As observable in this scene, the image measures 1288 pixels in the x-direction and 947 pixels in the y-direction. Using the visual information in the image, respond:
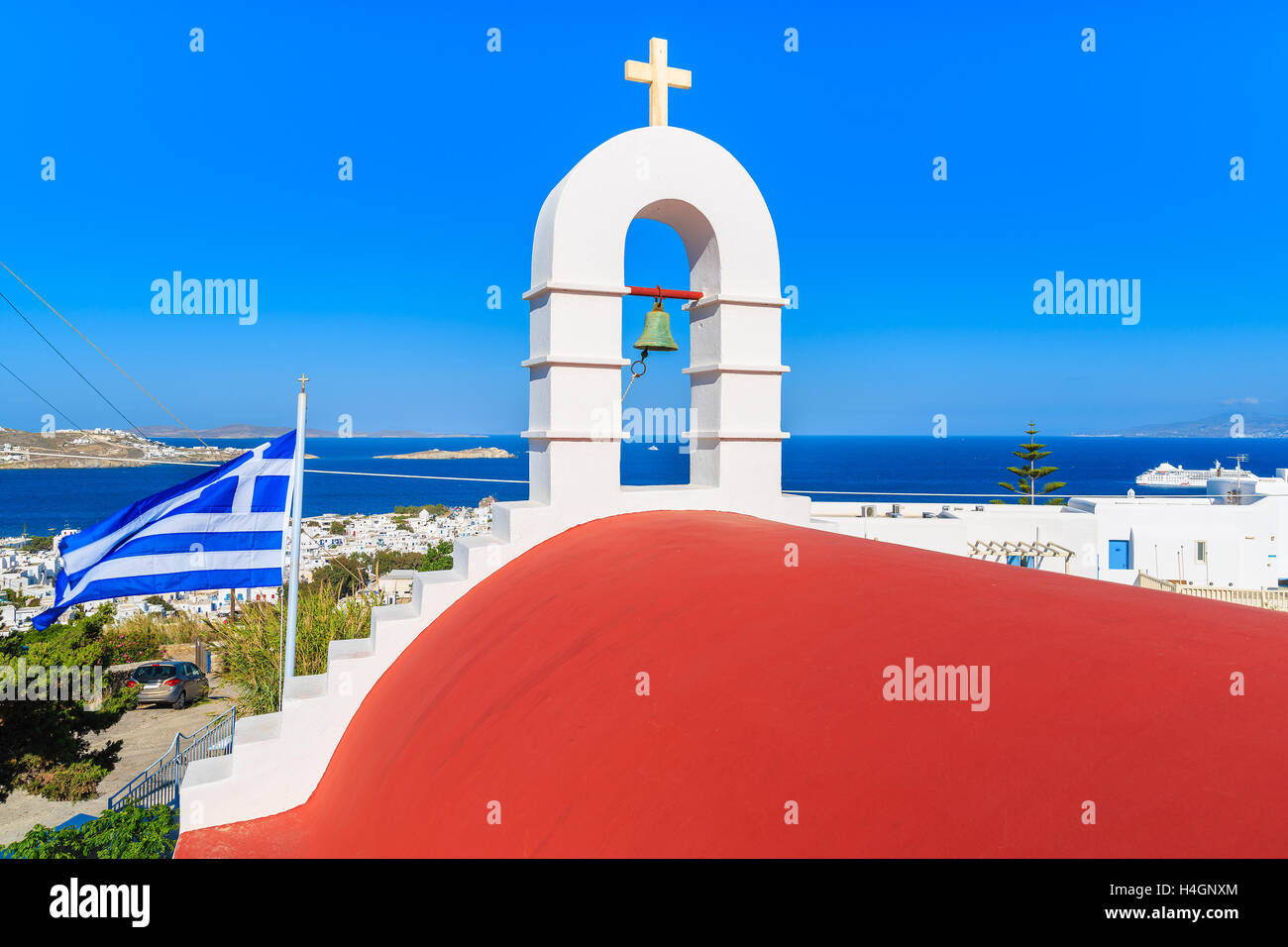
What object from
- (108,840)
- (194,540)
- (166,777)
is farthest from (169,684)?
(194,540)

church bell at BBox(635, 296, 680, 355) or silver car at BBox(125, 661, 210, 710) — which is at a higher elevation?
Answer: church bell at BBox(635, 296, 680, 355)

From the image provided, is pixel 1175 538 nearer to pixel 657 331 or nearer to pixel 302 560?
pixel 657 331

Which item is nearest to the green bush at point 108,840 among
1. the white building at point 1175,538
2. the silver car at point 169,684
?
the silver car at point 169,684

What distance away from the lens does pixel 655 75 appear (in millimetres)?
5445

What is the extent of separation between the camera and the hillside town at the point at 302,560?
21281 millimetres

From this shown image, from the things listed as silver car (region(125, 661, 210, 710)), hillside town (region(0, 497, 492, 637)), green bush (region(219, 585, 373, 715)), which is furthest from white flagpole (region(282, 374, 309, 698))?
silver car (region(125, 661, 210, 710))

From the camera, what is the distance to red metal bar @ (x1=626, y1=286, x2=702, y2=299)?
5.39 metres

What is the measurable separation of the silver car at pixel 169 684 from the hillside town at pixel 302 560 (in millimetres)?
2026

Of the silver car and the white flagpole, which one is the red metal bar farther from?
the silver car

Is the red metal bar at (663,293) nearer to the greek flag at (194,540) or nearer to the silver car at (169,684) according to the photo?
the greek flag at (194,540)

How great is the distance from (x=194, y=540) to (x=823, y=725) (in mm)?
5117

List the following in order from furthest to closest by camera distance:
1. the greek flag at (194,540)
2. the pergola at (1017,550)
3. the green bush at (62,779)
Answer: the pergola at (1017,550) < the green bush at (62,779) < the greek flag at (194,540)

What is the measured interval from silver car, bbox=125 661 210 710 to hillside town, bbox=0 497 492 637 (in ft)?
6.65
